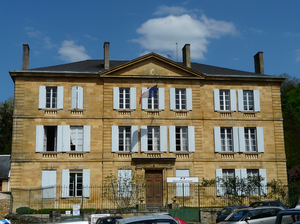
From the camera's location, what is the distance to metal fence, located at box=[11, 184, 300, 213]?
82.2ft

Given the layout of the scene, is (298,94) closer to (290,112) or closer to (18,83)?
(290,112)

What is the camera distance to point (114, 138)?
26.9m

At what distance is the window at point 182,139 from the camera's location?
27.3 metres

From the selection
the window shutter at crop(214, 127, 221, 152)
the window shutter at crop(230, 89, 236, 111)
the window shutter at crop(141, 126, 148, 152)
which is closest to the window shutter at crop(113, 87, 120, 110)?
the window shutter at crop(141, 126, 148, 152)

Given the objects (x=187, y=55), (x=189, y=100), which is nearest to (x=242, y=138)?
(x=189, y=100)

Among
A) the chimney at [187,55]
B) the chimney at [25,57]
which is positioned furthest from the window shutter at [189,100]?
the chimney at [25,57]

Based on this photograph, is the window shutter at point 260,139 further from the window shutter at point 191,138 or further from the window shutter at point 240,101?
the window shutter at point 191,138

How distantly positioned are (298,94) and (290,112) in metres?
5.93

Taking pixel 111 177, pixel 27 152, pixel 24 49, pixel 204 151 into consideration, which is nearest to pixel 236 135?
pixel 204 151

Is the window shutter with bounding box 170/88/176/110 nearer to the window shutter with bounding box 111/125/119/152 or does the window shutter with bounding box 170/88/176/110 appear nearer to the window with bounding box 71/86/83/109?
the window shutter with bounding box 111/125/119/152

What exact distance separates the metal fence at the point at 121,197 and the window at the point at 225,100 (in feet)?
19.8

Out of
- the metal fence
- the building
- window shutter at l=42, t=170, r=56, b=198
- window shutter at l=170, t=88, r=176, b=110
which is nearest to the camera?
the metal fence

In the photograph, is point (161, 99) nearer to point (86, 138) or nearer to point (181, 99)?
point (181, 99)

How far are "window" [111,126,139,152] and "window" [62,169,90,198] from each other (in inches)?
107
